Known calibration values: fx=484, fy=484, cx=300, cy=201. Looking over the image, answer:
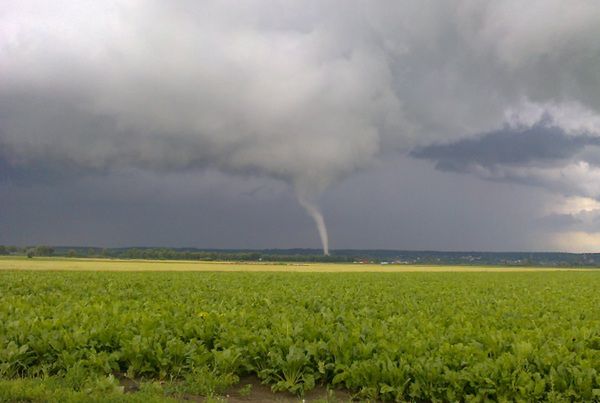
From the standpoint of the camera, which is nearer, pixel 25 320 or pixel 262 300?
pixel 25 320

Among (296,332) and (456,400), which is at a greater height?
(296,332)

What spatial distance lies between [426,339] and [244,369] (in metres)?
3.80

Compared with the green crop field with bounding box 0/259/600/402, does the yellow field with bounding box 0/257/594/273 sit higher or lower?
lower

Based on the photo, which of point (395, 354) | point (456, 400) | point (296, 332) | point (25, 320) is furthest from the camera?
point (25, 320)

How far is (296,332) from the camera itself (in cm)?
1021

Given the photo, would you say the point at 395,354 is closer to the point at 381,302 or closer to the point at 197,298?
the point at 381,302

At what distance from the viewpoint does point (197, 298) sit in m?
18.7

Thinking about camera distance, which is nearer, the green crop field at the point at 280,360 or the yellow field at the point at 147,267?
the green crop field at the point at 280,360

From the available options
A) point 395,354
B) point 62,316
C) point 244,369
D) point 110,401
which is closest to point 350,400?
point 395,354

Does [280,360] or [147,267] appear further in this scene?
[147,267]

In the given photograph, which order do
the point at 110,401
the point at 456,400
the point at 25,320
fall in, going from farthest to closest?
the point at 25,320 < the point at 456,400 < the point at 110,401

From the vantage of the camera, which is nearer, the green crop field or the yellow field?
the green crop field

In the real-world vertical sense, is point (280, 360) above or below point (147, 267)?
above

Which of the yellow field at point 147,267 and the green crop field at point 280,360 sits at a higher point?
the green crop field at point 280,360
